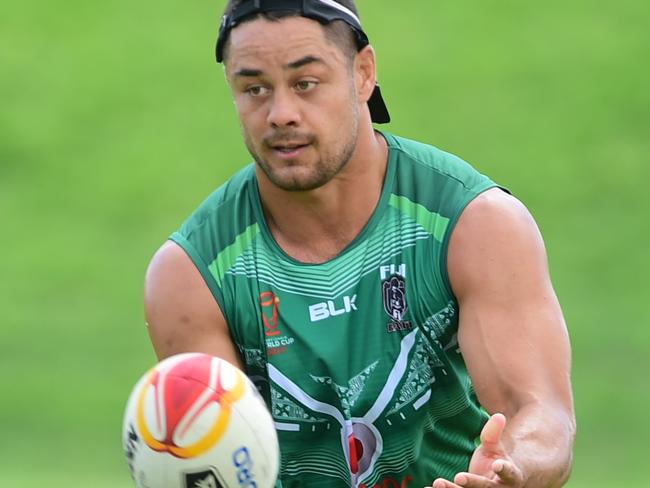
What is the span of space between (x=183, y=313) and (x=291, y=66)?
1.06 metres

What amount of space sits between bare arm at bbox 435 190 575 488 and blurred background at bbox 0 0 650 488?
29.1 ft

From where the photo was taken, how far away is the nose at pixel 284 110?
607 cm

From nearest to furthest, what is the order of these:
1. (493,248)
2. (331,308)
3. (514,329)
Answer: (514,329) < (493,248) < (331,308)

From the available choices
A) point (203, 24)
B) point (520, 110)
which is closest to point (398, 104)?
point (520, 110)

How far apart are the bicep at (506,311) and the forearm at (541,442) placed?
2.6 inches

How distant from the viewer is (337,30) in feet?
Result: 20.6

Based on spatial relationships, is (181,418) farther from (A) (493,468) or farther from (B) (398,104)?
(B) (398,104)

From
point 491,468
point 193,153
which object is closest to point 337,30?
point 491,468

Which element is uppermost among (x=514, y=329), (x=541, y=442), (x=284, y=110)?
(x=284, y=110)

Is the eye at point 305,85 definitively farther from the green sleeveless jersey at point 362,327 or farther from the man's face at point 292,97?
the green sleeveless jersey at point 362,327

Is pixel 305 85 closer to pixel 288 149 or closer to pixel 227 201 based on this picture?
pixel 288 149

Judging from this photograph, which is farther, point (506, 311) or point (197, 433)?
point (506, 311)

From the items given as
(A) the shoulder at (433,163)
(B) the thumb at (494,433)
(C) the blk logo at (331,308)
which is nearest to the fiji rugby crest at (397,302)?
(C) the blk logo at (331,308)

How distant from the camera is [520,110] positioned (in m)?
18.9
